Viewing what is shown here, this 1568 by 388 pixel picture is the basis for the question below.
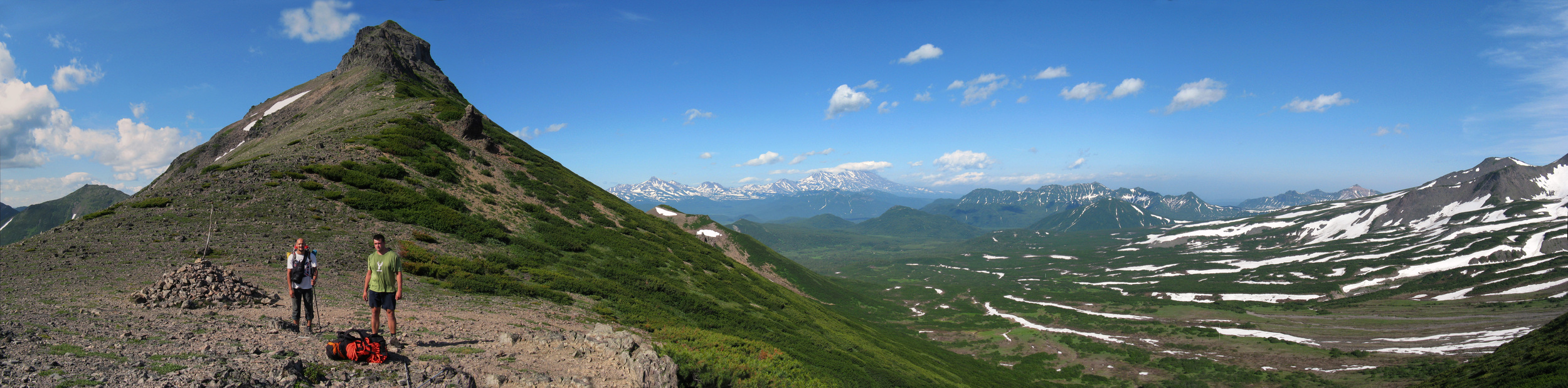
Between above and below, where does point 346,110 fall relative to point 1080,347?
above

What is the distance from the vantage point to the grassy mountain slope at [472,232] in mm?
25594

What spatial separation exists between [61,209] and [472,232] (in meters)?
270

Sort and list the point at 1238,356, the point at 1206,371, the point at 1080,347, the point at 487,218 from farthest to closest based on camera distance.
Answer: the point at 1080,347
the point at 1238,356
the point at 1206,371
the point at 487,218

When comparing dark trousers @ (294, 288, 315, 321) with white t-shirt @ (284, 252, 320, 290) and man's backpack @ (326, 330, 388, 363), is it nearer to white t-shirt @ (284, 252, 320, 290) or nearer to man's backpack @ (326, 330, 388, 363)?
white t-shirt @ (284, 252, 320, 290)

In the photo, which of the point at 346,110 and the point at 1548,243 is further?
the point at 1548,243

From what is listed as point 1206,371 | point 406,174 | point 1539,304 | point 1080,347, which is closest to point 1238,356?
point 1206,371

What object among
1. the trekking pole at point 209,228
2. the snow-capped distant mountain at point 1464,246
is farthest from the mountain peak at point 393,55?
the snow-capped distant mountain at point 1464,246

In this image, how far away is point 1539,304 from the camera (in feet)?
282

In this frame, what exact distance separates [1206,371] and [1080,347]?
16.5 m

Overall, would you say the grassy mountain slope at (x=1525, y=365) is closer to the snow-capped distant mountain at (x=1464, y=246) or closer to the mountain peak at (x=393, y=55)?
the snow-capped distant mountain at (x=1464, y=246)

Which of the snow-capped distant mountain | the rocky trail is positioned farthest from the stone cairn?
the snow-capped distant mountain

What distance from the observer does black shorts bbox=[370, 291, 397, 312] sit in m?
14.8

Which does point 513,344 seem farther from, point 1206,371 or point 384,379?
point 1206,371

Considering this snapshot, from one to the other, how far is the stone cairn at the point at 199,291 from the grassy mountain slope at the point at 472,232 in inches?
162
